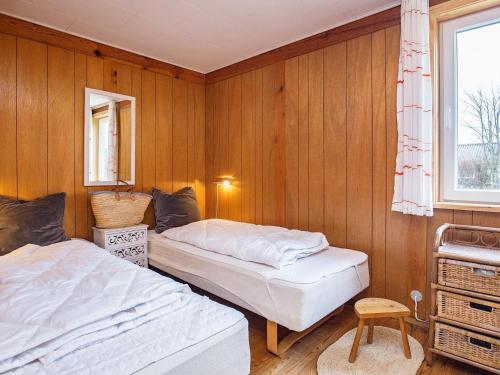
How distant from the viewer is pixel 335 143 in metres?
2.70

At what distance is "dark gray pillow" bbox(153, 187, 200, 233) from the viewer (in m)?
3.14

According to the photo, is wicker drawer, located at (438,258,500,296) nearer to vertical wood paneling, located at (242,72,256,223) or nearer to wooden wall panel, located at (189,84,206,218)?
vertical wood paneling, located at (242,72,256,223)

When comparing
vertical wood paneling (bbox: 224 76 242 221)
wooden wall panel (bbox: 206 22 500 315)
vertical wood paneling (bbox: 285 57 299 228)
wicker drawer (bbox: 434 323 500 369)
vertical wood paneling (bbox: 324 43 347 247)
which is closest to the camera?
wicker drawer (bbox: 434 323 500 369)

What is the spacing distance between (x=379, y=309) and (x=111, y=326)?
1421mm

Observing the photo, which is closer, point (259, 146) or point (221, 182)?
point (259, 146)

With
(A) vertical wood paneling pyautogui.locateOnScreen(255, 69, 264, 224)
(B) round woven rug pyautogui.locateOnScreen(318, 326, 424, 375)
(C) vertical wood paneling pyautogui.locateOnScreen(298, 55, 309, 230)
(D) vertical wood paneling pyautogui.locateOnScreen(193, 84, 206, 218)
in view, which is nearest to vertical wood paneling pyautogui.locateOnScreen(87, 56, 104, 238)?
(D) vertical wood paneling pyautogui.locateOnScreen(193, 84, 206, 218)

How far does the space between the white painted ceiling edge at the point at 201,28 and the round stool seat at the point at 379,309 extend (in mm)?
2114

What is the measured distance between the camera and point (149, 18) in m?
2.53

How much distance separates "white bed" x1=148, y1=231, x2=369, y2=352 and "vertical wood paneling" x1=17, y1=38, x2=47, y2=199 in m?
1.39

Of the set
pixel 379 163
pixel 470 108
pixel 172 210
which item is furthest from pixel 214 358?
pixel 470 108

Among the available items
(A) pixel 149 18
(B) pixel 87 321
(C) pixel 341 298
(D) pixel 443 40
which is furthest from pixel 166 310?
(D) pixel 443 40

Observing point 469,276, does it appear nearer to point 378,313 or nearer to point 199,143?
point 378,313

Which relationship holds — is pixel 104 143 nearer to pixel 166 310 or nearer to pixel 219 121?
pixel 219 121

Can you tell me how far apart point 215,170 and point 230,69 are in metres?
1.20
